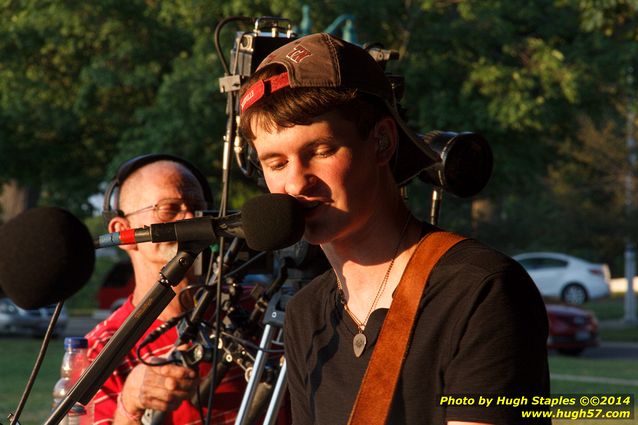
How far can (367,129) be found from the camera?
2527mm

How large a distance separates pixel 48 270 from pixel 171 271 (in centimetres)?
35

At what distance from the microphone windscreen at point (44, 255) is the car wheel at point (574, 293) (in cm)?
3468

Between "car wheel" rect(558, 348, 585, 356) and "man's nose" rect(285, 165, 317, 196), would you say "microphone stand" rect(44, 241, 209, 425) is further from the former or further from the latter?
"car wheel" rect(558, 348, 585, 356)

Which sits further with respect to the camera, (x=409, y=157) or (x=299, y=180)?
(x=409, y=157)

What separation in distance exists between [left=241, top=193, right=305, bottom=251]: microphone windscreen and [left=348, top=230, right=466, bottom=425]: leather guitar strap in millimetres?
265

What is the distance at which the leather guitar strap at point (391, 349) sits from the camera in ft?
7.68

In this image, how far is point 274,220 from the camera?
90.2 inches

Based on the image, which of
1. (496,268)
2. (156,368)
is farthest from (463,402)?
(156,368)

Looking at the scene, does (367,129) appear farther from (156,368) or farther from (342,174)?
(156,368)

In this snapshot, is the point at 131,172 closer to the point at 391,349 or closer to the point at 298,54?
the point at 298,54

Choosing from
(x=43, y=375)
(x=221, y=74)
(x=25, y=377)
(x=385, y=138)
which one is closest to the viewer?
(x=385, y=138)

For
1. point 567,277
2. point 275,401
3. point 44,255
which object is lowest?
point 567,277

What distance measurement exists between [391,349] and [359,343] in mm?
153

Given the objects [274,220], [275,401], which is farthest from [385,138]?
[275,401]
